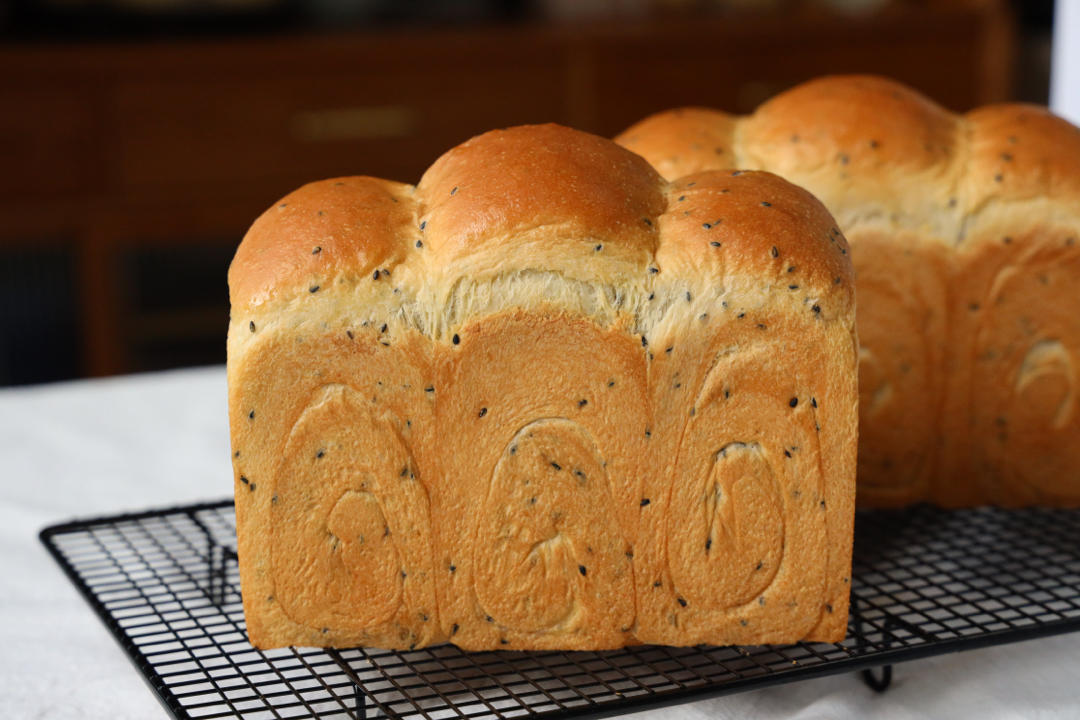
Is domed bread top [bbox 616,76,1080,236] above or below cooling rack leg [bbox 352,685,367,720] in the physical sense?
above

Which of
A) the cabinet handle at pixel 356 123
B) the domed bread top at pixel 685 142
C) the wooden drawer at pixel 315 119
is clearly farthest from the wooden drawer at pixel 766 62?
the domed bread top at pixel 685 142

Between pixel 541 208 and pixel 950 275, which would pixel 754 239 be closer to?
pixel 541 208

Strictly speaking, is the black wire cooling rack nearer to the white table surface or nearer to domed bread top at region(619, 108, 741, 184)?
the white table surface

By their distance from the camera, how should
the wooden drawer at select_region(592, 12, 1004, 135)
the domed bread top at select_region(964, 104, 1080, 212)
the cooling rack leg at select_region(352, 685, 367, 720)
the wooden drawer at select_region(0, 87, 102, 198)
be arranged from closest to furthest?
1. the cooling rack leg at select_region(352, 685, 367, 720)
2. the domed bread top at select_region(964, 104, 1080, 212)
3. the wooden drawer at select_region(0, 87, 102, 198)
4. the wooden drawer at select_region(592, 12, 1004, 135)

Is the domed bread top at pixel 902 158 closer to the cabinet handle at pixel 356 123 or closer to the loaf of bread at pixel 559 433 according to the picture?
the loaf of bread at pixel 559 433

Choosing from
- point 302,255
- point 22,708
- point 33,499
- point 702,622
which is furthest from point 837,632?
point 33,499

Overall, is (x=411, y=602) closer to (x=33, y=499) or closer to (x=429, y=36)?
(x=33, y=499)

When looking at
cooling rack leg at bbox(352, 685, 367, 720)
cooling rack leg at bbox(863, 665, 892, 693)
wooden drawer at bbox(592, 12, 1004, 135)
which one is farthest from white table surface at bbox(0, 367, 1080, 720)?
wooden drawer at bbox(592, 12, 1004, 135)
